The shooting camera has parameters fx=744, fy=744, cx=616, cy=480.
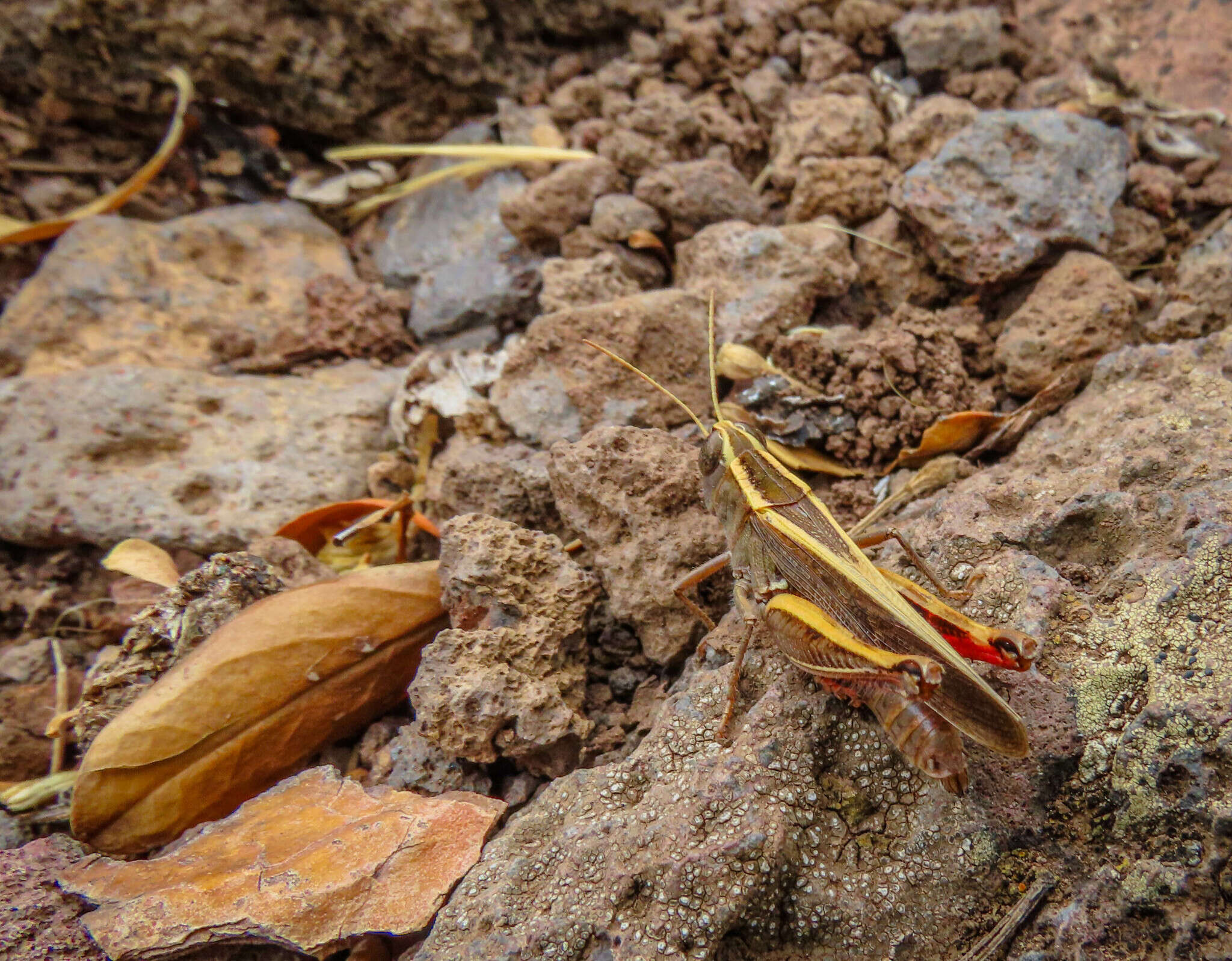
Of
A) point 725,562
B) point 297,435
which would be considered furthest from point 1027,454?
point 297,435

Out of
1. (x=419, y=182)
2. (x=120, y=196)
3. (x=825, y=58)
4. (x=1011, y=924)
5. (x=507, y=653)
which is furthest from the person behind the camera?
(x=419, y=182)

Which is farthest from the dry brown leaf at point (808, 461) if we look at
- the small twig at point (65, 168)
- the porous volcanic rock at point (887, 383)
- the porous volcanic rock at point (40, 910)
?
the small twig at point (65, 168)

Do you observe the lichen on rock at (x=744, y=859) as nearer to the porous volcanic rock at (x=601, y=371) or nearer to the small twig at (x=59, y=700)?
the porous volcanic rock at (x=601, y=371)

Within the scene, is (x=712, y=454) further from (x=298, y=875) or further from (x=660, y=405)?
(x=298, y=875)

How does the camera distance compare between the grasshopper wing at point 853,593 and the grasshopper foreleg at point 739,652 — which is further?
the grasshopper foreleg at point 739,652

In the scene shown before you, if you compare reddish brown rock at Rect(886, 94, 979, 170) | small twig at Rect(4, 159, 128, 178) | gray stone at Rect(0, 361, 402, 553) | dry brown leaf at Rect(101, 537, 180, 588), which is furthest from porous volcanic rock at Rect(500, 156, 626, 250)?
small twig at Rect(4, 159, 128, 178)

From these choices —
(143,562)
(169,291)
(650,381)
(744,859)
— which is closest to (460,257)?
(169,291)
